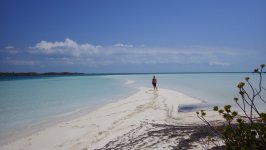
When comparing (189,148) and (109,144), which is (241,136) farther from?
(109,144)

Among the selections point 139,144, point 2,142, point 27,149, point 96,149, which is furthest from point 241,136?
point 2,142

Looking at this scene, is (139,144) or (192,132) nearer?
(139,144)

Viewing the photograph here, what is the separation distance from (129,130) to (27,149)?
9.38 ft

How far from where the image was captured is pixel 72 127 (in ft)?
30.0

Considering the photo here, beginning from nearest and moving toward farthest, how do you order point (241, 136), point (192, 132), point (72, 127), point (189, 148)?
point (241, 136) < point (189, 148) < point (192, 132) < point (72, 127)

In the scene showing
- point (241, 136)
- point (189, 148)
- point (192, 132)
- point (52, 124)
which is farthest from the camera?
point (52, 124)

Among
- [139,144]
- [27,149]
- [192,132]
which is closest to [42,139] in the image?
[27,149]

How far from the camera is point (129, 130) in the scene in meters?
7.89

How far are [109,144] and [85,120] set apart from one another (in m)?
4.03

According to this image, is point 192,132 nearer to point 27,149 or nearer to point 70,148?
point 70,148

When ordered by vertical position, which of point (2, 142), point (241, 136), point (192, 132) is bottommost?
point (2, 142)

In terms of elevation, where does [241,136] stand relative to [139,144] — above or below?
above

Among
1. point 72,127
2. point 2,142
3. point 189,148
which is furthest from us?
point 72,127

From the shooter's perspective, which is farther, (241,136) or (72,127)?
(72,127)
